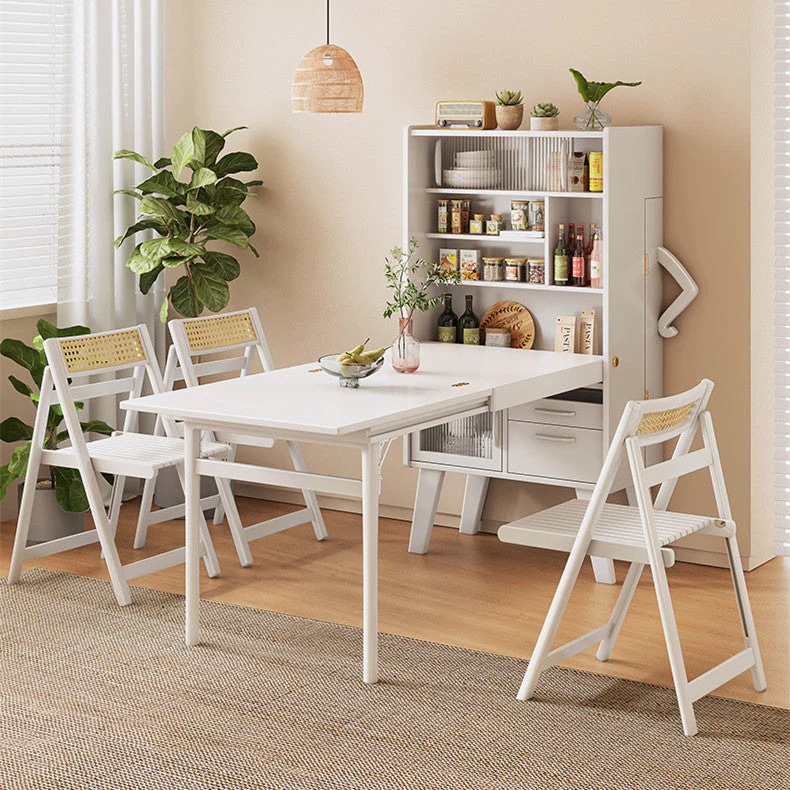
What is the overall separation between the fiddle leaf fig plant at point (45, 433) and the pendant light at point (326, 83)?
1.37 m

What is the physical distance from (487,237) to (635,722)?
2.14m

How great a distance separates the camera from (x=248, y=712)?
140 inches

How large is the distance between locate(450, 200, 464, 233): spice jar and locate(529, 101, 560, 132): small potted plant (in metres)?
0.44

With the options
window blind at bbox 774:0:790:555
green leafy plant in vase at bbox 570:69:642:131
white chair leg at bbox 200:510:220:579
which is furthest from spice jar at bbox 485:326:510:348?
white chair leg at bbox 200:510:220:579

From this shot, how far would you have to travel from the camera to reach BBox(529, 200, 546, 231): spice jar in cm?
494

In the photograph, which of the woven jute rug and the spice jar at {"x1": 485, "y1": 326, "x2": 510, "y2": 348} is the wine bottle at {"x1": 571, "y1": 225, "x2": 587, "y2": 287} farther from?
the woven jute rug

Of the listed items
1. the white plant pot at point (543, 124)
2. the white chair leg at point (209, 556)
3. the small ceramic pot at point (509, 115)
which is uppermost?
the small ceramic pot at point (509, 115)

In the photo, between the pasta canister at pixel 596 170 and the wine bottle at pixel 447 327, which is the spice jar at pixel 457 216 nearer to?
the wine bottle at pixel 447 327

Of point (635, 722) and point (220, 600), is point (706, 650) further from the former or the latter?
point (220, 600)

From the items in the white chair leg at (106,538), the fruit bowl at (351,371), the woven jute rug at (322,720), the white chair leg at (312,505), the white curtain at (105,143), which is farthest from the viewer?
the white curtain at (105,143)

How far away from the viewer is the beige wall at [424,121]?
15.6 ft

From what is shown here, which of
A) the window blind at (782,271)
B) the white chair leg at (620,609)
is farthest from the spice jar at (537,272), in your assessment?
the white chair leg at (620,609)

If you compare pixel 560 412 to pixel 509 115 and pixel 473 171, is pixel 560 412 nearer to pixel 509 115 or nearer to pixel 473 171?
pixel 473 171

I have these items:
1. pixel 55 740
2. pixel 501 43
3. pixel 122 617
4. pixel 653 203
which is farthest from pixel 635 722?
pixel 501 43
